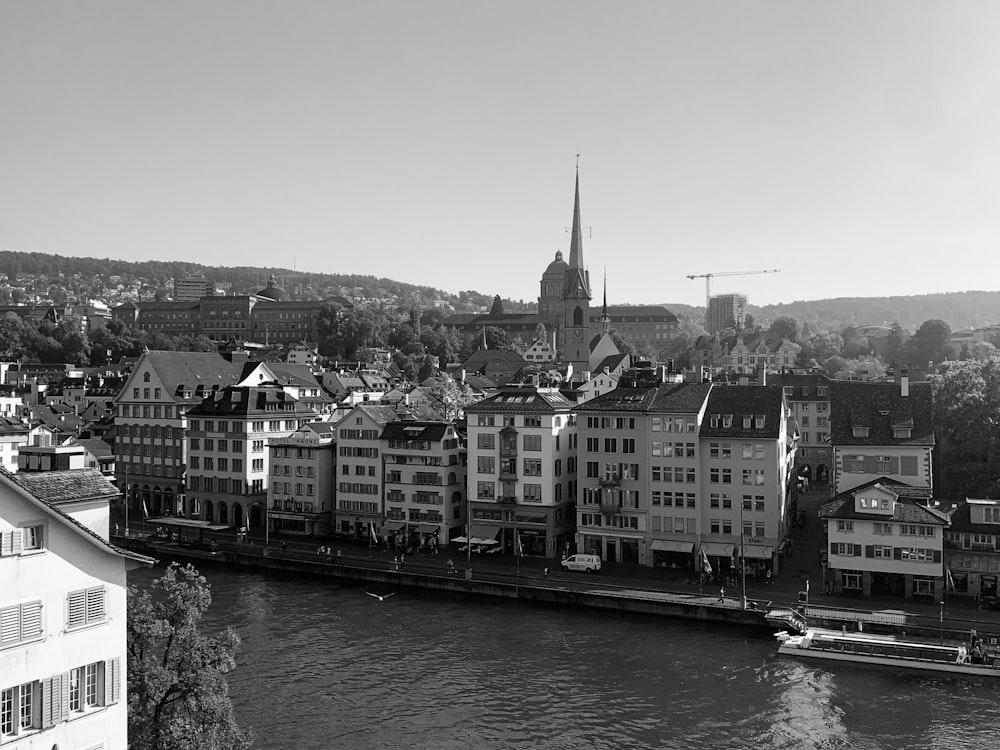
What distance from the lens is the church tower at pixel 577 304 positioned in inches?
6019

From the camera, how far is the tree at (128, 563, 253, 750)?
2477 centimetres

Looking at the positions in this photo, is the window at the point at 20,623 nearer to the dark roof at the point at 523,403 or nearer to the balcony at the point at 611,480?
the balcony at the point at 611,480

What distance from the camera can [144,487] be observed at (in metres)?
97.4

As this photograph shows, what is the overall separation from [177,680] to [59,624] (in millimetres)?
6443

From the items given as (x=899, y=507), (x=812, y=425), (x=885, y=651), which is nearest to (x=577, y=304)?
(x=812, y=425)

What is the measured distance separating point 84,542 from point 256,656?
29.9m

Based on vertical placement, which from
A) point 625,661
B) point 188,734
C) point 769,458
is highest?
point 769,458

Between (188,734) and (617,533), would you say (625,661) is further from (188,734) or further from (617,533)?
(188,734)

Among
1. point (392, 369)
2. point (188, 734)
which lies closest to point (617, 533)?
point (188, 734)

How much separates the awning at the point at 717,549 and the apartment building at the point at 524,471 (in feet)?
34.4

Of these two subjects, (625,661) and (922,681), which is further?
(625,661)

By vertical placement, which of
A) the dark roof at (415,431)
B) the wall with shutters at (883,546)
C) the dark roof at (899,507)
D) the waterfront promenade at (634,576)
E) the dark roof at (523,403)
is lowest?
the waterfront promenade at (634,576)

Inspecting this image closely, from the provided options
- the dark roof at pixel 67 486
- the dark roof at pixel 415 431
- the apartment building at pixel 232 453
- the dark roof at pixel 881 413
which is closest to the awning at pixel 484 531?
the dark roof at pixel 415 431

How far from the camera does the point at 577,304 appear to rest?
153 meters
